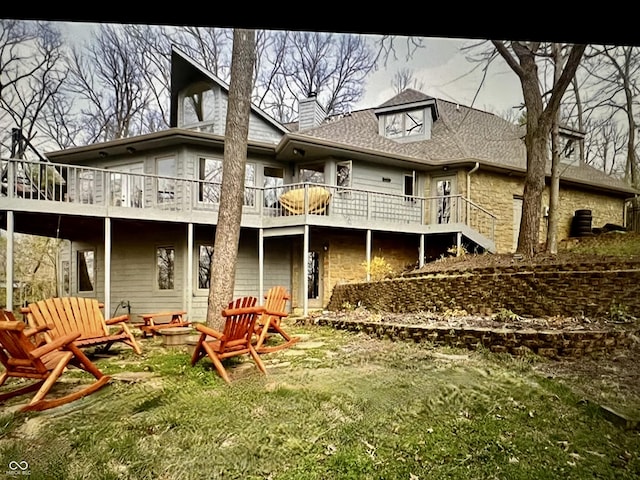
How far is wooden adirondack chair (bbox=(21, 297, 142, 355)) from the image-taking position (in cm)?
254

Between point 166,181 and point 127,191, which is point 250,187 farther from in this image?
point 127,191

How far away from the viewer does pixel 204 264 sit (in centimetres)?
659

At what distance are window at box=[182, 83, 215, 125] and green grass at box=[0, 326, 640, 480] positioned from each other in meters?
5.41

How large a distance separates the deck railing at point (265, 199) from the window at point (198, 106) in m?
1.29

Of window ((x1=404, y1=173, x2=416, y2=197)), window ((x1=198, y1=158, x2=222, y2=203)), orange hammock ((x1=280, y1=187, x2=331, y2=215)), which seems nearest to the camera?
window ((x1=198, y1=158, x2=222, y2=203))

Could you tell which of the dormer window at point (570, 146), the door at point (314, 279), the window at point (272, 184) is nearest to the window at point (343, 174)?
the window at point (272, 184)

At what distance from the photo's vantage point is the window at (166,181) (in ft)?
20.6

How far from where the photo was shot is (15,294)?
284cm

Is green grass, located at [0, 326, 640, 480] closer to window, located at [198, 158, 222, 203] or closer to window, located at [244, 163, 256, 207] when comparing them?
window, located at [198, 158, 222, 203]

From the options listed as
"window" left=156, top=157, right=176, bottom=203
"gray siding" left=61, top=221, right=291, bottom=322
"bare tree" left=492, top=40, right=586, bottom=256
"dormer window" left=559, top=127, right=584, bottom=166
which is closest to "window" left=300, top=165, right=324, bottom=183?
"gray siding" left=61, top=221, right=291, bottom=322

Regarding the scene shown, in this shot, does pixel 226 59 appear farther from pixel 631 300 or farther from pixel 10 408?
pixel 631 300

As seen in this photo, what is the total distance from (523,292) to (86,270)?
19.5 feet

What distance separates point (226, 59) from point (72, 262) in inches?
137

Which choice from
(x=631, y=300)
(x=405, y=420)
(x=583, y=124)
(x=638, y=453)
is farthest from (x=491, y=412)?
(x=583, y=124)
